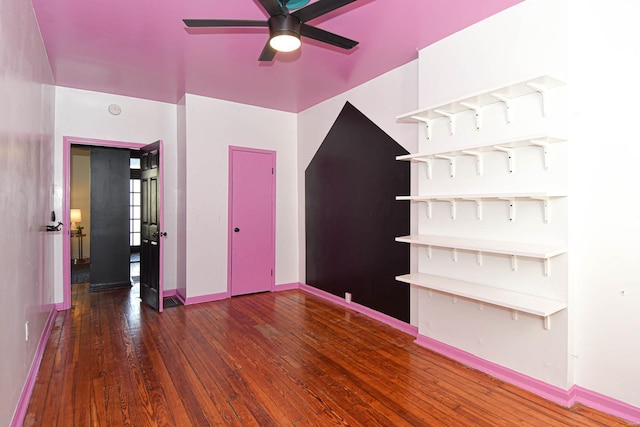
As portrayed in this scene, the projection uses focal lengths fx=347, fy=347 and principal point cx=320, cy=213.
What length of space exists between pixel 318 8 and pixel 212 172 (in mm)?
3260

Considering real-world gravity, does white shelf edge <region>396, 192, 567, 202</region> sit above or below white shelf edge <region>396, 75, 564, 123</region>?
below

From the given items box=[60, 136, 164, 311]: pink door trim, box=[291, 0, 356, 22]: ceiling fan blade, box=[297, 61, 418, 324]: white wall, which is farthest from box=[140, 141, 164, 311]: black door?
box=[291, 0, 356, 22]: ceiling fan blade

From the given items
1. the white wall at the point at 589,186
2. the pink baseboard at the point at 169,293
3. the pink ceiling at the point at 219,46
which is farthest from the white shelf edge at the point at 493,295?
the pink baseboard at the point at 169,293

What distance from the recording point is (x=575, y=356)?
7.86ft

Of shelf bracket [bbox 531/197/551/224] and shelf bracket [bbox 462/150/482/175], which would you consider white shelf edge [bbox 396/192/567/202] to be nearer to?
shelf bracket [bbox 531/197/551/224]

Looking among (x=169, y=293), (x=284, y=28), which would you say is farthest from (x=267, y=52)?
(x=169, y=293)

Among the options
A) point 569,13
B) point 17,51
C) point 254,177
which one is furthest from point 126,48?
point 569,13

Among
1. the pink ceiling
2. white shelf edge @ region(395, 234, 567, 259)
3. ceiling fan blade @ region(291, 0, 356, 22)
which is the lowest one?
white shelf edge @ region(395, 234, 567, 259)

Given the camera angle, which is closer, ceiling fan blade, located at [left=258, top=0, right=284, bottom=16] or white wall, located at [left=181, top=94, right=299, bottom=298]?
ceiling fan blade, located at [left=258, top=0, right=284, bottom=16]

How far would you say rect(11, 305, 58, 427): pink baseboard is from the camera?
212cm

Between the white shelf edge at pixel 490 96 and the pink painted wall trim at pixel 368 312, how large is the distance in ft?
6.88

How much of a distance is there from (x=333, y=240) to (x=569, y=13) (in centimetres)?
338

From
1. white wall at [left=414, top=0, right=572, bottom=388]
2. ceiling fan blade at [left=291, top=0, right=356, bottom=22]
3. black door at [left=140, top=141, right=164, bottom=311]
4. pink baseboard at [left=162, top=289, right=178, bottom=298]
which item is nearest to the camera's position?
ceiling fan blade at [left=291, top=0, right=356, bottom=22]

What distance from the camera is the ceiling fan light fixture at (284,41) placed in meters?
2.26
